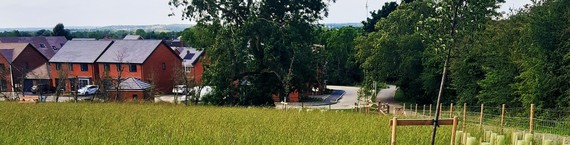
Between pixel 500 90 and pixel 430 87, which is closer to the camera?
pixel 500 90

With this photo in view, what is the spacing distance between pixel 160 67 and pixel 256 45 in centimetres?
1864

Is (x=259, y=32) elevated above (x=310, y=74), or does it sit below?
above

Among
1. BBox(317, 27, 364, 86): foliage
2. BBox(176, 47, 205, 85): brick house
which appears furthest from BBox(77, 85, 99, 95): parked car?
BBox(317, 27, 364, 86): foliage

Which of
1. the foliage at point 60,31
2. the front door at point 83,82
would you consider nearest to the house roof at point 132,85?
the front door at point 83,82

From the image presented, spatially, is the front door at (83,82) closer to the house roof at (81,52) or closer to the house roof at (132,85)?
the house roof at (81,52)

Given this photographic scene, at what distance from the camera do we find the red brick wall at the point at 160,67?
1506 inches

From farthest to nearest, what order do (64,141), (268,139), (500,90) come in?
(500,90) → (268,139) → (64,141)

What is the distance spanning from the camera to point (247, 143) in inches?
342

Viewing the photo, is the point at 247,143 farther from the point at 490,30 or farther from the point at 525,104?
the point at 490,30

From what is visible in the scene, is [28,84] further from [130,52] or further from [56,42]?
[56,42]

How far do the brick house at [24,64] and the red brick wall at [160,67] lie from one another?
28.9 feet

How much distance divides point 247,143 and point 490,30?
18.1 m

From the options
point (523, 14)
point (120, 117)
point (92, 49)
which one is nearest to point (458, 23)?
point (120, 117)

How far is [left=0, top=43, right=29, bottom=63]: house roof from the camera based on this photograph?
42.8 m
